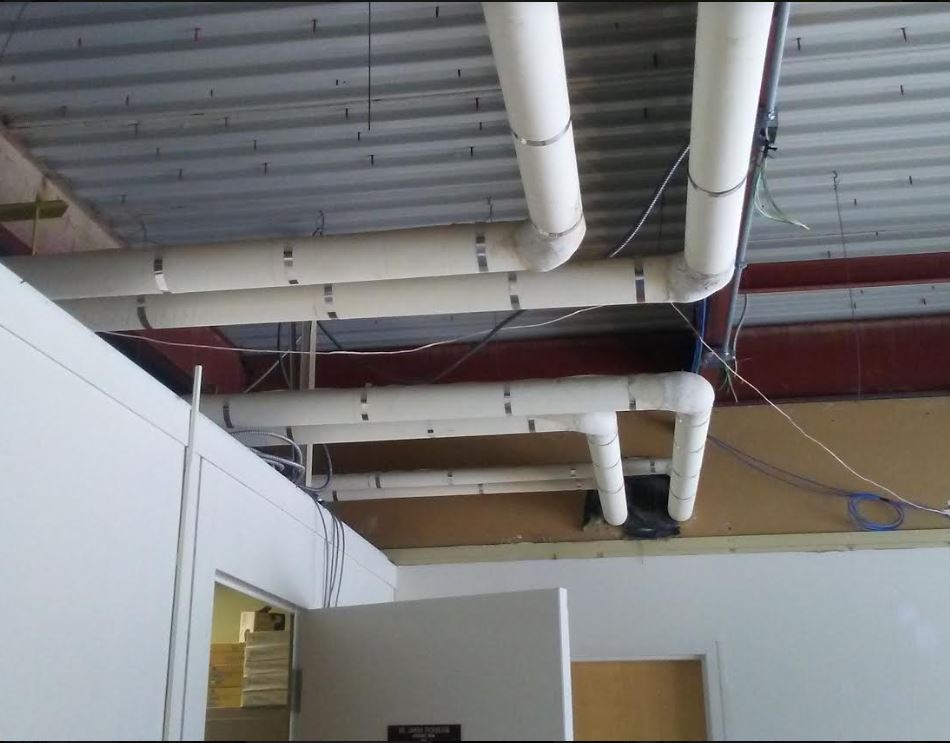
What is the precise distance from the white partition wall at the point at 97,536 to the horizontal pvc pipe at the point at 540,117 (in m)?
0.80

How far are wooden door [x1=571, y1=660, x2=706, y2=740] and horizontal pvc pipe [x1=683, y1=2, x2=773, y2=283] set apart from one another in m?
2.09

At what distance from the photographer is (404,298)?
2.24 meters

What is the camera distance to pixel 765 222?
2.87 metres

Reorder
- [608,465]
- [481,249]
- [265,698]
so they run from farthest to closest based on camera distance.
Answer: 1. [608,465]
2. [265,698]
3. [481,249]

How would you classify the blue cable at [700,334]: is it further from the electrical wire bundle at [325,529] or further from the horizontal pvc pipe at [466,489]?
the electrical wire bundle at [325,529]

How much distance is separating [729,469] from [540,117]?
8.10 ft

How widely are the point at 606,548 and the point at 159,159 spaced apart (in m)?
2.12

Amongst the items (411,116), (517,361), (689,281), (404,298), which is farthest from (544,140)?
(517,361)

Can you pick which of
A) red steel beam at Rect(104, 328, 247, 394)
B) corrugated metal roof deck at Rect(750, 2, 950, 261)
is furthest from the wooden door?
red steel beam at Rect(104, 328, 247, 394)

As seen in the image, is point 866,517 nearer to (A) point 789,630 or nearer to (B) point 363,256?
(A) point 789,630

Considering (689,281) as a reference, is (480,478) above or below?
below

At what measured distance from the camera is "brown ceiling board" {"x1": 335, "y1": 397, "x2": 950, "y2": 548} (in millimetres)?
3508

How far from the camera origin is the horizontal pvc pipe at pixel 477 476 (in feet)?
11.0

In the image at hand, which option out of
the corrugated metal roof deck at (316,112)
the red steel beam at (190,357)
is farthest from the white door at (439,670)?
the corrugated metal roof deck at (316,112)
